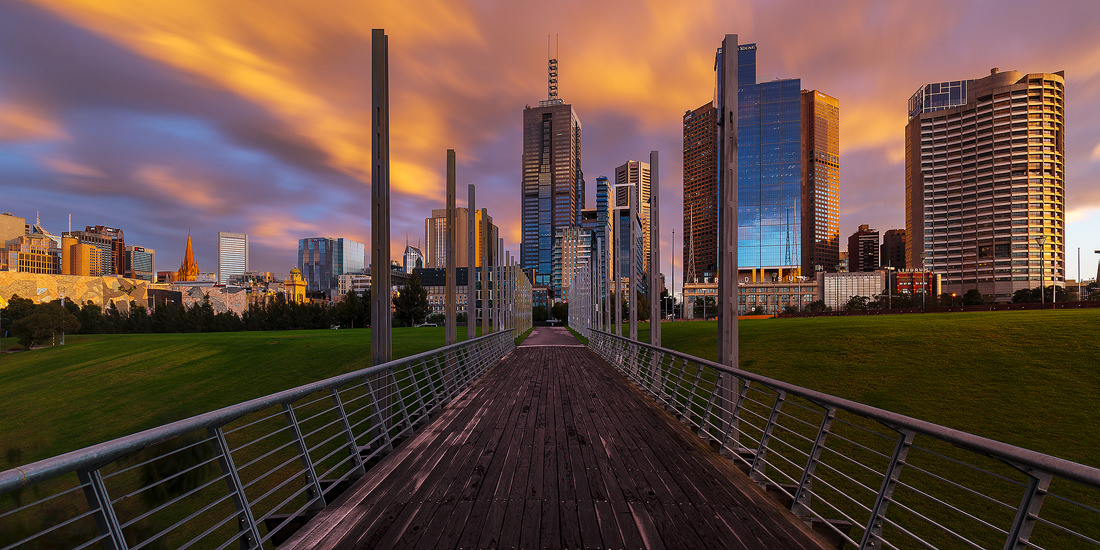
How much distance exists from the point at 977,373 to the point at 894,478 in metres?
14.0

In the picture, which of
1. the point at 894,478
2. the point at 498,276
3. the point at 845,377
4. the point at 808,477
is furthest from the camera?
the point at 498,276

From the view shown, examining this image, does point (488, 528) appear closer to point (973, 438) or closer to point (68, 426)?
point (973, 438)

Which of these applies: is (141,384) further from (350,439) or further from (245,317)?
(245,317)

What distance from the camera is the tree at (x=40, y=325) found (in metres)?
60.6

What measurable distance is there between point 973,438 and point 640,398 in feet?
24.8

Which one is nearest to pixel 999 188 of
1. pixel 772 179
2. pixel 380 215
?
pixel 772 179

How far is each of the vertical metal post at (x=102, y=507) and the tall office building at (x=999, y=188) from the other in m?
155

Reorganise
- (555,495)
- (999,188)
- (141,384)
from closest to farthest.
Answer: (555,495) → (141,384) → (999,188)

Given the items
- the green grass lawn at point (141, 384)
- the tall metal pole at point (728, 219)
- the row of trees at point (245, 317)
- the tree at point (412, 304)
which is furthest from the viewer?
the row of trees at point (245, 317)

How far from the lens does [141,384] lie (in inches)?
1168

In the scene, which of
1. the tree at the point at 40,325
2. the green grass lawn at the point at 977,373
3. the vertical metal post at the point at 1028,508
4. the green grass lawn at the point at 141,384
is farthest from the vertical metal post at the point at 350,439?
the tree at the point at 40,325

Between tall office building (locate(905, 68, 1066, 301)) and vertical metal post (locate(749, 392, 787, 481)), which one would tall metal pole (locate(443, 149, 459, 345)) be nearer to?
vertical metal post (locate(749, 392, 787, 481))

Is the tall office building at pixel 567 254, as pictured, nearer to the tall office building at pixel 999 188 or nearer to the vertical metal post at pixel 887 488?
the tall office building at pixel 999 188

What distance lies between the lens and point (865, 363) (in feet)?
52.0
